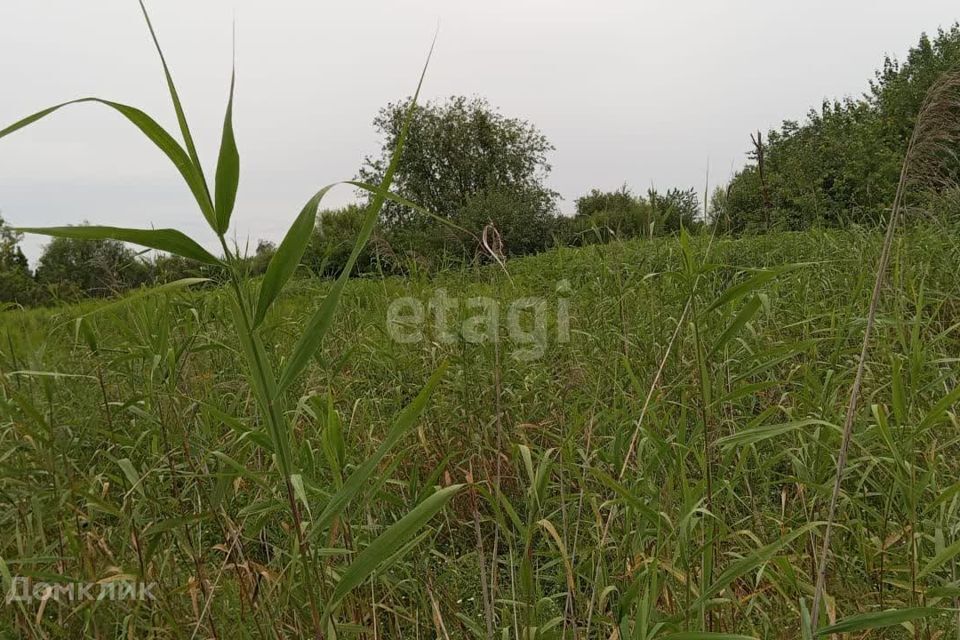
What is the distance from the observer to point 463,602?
1.78 m

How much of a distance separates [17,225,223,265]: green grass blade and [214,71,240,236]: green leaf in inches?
1.9

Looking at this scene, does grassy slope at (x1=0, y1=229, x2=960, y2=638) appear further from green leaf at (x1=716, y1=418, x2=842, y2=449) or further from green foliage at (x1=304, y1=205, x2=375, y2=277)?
green foliage at (x1=304, y1=205, x2=375, y2=277)

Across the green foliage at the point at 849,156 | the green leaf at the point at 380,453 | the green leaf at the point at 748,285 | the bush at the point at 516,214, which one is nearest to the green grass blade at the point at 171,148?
the green leaf at the point at 380,453

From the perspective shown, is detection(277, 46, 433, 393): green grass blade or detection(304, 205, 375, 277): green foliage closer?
detection(277, 46, 433, 393): green grass blade

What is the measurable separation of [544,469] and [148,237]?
81 centimetres

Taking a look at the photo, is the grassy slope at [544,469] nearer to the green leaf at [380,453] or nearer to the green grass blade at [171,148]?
the green leaf at [380,453]

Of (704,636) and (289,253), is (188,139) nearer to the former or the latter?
(289,253)

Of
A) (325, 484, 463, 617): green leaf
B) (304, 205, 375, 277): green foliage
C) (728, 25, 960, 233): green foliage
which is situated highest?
(728, 25, 960, 233): green foliage

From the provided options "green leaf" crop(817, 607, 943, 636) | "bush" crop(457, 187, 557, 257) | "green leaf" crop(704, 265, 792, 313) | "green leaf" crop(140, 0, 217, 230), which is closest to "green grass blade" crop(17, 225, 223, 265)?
"green leaf" crop(140, 0, 217, 230)

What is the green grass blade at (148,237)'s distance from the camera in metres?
0.69

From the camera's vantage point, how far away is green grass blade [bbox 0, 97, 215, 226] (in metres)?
0.69

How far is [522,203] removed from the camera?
80.7ft

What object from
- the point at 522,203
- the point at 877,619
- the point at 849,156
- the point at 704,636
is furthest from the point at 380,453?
the point at 522,203

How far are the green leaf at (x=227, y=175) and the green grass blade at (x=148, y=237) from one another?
5 centimetres
